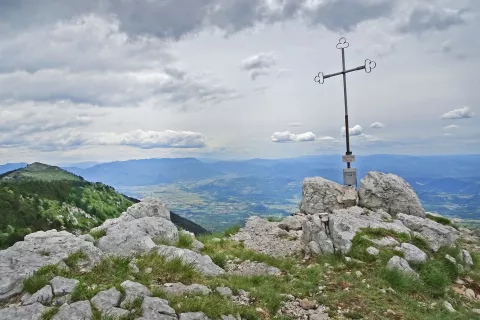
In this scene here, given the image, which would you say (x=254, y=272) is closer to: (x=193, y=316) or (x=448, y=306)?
(x=193, y=316)

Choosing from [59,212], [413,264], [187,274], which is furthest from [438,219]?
[59,212]

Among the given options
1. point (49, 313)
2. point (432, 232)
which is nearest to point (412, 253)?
point (432, 232)

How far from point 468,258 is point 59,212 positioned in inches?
3741

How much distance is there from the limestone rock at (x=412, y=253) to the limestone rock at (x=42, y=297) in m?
12.0

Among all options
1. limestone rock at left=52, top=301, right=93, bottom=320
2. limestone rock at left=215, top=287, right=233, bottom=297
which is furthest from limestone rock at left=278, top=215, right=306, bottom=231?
limestone rock at left=52, top=301, right=93, bottom=320

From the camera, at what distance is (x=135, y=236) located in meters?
12.8

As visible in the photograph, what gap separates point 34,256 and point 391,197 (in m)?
16.5

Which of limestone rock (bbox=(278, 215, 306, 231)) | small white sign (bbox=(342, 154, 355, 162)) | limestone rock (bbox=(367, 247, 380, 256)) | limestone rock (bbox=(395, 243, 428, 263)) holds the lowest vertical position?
limestone rock (bbox=(278, 215, 306, 231))

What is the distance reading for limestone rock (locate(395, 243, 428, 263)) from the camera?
13.4 meters

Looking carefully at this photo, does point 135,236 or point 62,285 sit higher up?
point 62,285

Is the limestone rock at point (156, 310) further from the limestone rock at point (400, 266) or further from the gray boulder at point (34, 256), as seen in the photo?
the limestone rock at point (400, 266)

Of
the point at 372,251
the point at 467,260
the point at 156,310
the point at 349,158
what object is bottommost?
the point at 467,260

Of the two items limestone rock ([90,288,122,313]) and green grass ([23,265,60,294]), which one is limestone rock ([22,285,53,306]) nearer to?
green grass ([23,265,60,294])

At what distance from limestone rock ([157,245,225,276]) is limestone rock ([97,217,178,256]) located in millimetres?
658
